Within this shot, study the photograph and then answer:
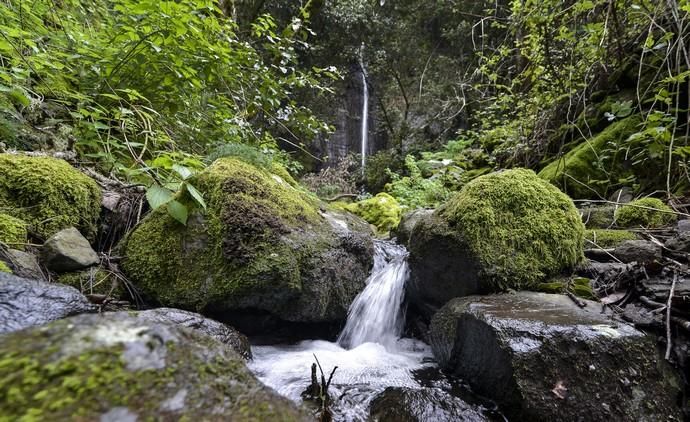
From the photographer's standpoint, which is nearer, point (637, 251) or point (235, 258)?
point (235, 258)

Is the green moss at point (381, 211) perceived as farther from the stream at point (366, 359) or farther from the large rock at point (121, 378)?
the large rock at point (121, 378)

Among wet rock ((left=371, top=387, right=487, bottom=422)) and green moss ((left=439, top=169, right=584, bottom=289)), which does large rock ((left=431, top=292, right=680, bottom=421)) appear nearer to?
wet rock ((left=371, top=387, right=487, bottom=422))

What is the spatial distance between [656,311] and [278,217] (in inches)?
105

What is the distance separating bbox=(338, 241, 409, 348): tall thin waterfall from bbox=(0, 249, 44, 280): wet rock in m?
2.40

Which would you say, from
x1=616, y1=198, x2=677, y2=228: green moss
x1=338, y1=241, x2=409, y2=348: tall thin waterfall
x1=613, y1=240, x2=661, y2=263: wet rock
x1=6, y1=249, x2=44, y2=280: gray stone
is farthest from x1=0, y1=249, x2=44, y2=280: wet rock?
x1=616, y1=198, x2=677, y2=228: green moss

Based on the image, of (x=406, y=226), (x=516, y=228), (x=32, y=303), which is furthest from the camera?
(x=406, y=226)

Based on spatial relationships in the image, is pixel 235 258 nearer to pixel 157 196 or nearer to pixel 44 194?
pixel 157 196

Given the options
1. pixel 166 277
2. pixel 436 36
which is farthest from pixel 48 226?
pixel 436 36

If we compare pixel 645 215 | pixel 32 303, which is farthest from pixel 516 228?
pixel 32 303

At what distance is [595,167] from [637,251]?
2590 millimetres

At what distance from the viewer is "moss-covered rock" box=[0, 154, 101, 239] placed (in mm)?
2539

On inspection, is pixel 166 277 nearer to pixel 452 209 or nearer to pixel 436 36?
pixel 452 209

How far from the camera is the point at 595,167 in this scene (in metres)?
5.03

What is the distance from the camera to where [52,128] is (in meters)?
3.39
